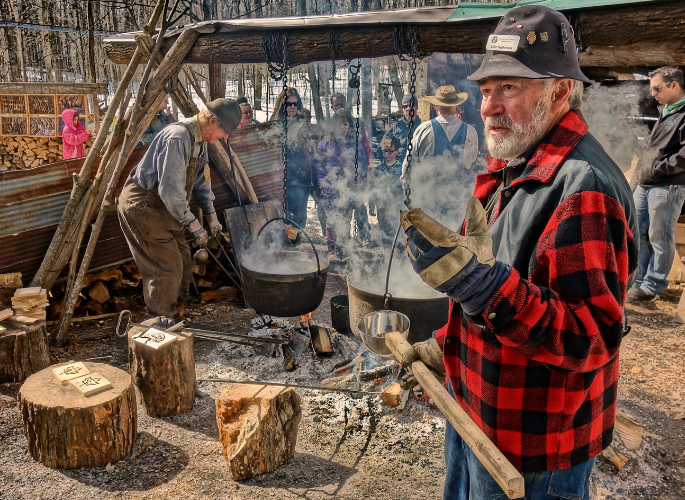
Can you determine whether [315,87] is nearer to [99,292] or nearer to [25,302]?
[99,292]

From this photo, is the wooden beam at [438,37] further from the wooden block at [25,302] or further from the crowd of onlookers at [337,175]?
the crowd of onlookers at [337,175]

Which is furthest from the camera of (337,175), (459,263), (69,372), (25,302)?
(337,175)

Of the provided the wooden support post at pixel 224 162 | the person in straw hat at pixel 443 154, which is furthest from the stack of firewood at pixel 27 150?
the person in straw hat at pixel 443 154

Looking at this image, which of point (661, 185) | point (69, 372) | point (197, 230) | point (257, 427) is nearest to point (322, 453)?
point (257, 427)

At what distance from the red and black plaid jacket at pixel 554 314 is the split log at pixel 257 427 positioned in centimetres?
186

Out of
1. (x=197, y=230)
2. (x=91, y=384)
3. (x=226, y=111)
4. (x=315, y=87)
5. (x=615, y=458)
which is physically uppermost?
(x=315, y=87)

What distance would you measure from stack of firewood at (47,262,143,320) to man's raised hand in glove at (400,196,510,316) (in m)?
5.50

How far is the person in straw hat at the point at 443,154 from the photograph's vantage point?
6309 millimetres

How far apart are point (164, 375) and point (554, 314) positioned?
348 cm

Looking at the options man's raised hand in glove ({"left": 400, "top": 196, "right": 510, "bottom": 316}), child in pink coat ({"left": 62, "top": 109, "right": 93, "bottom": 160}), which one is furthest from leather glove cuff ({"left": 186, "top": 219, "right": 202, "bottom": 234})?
child in pink coat ({"left": 62, "top": 109, "right": 93, "bottom": 160})

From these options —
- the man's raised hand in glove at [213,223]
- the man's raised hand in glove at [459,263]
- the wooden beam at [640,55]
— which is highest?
the wooden beam at [640,55]

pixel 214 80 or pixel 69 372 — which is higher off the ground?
pixel 214 80

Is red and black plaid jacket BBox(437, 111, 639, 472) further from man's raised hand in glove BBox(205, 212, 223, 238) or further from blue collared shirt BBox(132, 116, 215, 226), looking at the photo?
man's raised hand in glove BBox(205, 212, 223, 238)

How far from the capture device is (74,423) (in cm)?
341
